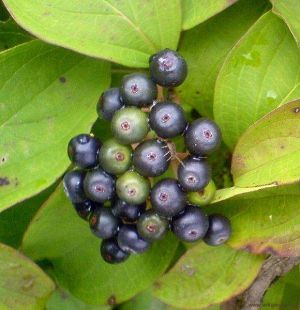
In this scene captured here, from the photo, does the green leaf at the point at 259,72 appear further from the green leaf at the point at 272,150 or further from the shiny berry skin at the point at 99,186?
the shiny berry skin at the point at 99,186

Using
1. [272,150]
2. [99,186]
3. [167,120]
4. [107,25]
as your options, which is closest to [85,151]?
[99,186]

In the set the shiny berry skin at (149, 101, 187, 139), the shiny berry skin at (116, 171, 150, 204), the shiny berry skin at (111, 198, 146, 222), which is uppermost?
the shiny berry skin at (149, 101, 187, 139)

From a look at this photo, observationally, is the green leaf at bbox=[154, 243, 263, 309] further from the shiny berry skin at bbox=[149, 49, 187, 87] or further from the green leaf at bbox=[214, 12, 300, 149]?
the shiny berry skin at bbox=[149, 49, 187, 87]

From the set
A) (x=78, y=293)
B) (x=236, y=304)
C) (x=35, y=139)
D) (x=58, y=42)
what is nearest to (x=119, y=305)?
(x=78, y=293)

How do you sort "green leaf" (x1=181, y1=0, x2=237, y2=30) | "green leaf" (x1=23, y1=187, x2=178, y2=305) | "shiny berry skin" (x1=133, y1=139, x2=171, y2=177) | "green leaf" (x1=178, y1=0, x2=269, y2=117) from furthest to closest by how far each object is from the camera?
"green leaf" (x1=23, y1=187, x2=178, y2=305) → "green leaf" (x1=178, y1=0, x2=269, y2=117) → "green leaf" (x1=181, y1=0, x2=237, y2=30) → "shiny berry skin" (x1=133, y1=139, x2=171, y2=177)

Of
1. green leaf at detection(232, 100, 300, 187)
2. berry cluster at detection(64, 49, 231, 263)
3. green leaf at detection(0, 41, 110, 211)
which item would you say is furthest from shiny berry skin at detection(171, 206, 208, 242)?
green leaf at detection(0, 41, 110, 211)

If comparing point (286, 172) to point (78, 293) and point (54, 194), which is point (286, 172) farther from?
point (78, 293)
